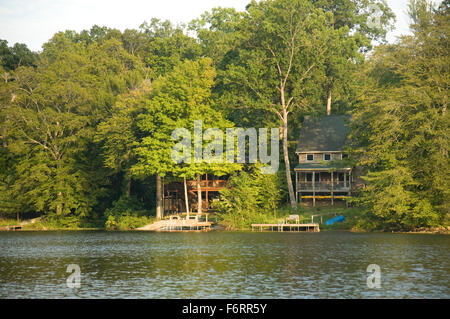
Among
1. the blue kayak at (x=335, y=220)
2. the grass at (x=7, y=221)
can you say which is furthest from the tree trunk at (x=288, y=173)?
the grass at (x=7, y=221)

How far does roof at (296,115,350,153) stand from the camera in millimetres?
67062

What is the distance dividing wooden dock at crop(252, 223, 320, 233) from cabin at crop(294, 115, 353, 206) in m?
7.73

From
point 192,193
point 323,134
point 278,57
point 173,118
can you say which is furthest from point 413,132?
point 192,193

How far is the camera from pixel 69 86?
211ft

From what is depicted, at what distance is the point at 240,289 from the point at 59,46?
272ft

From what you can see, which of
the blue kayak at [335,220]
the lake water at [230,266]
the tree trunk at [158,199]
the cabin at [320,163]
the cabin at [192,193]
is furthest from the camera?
the cabin at [192,193]

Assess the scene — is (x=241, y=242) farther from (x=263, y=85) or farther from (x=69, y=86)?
(x=69, y=86)

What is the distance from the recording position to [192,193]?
70.2 metres

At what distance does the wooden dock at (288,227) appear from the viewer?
54000 mm

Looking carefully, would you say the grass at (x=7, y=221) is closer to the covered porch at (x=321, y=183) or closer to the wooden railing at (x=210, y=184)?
the wooden railing at (x=210, y=184)

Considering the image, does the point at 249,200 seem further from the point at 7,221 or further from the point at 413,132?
the point at 7,221

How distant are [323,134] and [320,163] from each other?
276 inches

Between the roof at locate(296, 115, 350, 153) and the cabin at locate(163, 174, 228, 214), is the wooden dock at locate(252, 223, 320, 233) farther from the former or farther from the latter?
the roof at locate(296, 115, 350, 153)

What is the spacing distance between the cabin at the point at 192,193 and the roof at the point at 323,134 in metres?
9.89
